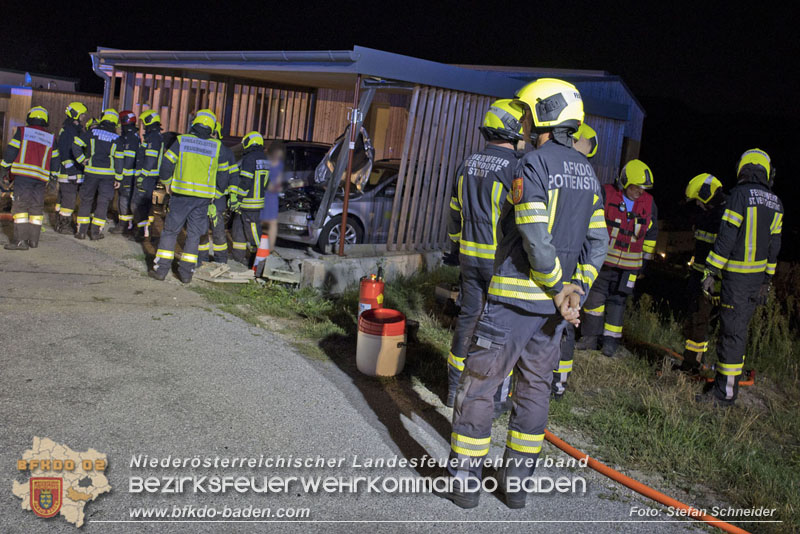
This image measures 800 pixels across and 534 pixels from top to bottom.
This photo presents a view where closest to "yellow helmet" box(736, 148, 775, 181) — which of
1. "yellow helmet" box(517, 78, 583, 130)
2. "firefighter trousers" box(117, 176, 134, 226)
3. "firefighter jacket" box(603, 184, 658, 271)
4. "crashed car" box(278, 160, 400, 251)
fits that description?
"firefighter jacket" box(603, 184, 658, 271)

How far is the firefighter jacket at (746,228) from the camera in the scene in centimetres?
587

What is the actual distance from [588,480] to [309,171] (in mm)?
7333

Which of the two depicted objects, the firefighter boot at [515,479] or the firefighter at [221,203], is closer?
the firefighter boot at [515,479]

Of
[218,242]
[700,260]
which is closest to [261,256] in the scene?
[218,242]

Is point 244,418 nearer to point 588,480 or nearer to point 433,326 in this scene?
point 588,480

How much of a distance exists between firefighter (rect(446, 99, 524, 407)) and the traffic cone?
4508 millimetres

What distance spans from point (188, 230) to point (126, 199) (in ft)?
10.1

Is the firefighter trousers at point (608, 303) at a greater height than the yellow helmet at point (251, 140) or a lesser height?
lesser

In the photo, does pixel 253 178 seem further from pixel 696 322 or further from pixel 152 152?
pixel 696 322

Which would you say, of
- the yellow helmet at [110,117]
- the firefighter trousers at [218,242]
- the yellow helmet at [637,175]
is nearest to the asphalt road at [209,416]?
the firefighter trousers at [218,242]

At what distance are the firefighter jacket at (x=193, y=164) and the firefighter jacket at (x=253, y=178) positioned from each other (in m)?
0.86

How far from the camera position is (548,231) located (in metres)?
3.68

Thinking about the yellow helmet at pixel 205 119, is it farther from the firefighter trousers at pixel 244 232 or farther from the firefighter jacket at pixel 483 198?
the firefighter jacket at pixel 483 198

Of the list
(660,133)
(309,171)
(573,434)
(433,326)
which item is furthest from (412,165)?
(660,133)
